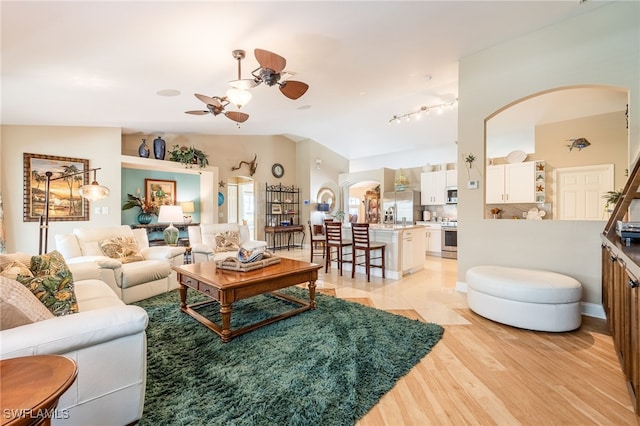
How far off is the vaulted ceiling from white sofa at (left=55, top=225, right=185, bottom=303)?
5.66ft

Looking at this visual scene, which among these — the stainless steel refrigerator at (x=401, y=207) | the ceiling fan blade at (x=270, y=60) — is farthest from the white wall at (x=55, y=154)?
the stainless steel refrigerator at (x=401, y=207)

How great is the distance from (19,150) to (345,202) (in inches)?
291

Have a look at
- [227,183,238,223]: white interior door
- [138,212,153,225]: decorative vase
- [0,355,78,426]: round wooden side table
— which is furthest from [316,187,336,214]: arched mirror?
[0,355,78,426]: round wooden side table

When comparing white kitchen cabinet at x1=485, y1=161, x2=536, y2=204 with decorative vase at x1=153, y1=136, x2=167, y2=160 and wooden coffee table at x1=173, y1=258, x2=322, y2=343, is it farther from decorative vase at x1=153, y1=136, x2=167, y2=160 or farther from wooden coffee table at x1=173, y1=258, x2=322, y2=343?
decorative vase at x1=153, y1=136, x2=167, y2=160

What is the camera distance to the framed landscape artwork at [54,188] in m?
4.21

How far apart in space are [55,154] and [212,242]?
9.24ft

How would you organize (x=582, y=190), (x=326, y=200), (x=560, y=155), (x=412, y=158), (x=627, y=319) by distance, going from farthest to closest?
1. (x=326, y=200)
2. (x=412, y=158)
3. (x=560, y=155)
4. (x=582, y=190)
5. (x=627, y=319)

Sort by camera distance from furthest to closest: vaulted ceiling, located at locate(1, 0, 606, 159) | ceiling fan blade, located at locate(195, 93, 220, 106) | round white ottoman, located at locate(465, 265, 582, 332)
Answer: ceiling fan blade, located at locate(195, 93, 220, 106) → round white ottoman, located at locate(465, 265, 582, 332) → vaulted ceiling, located at locate(1, 0, 606, 159)

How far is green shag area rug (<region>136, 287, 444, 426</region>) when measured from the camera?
156 cm

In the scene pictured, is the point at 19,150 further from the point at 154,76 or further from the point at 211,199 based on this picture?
the point at 211,199

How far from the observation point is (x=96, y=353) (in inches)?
52.3

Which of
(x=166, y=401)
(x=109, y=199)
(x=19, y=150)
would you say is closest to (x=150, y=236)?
(x=109, y=199)

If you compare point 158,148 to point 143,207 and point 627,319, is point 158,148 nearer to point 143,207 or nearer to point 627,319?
point 143,207

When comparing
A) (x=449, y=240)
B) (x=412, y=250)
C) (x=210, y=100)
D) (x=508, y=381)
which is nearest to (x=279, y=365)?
(x=508, y=381)
